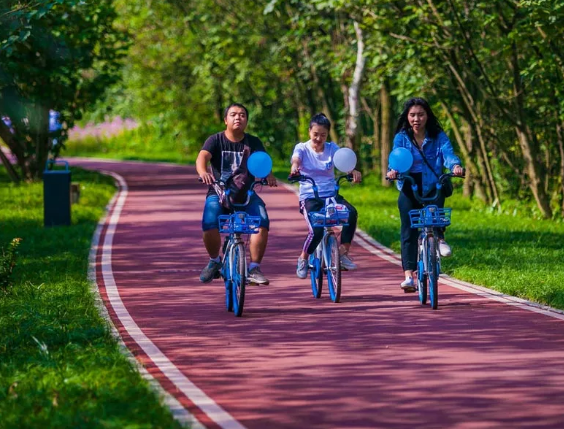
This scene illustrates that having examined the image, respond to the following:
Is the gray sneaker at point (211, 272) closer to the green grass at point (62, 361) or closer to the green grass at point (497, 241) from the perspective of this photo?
the green grass at point (62, 361)

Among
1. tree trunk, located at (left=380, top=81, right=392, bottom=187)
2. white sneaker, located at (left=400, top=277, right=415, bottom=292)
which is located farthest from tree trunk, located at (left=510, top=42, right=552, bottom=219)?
white sneaker, located at (left=400, top=277, right=415, bottom=292)

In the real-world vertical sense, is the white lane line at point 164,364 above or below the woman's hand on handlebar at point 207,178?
below

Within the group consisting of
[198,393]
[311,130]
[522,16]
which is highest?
[522,16]

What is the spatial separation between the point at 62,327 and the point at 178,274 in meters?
4.68

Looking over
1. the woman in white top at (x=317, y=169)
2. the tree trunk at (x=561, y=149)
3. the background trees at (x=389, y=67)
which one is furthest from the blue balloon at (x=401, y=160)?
the tree trunk at (x=561, y=149)

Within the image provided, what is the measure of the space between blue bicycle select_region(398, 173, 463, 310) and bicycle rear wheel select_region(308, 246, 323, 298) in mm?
969

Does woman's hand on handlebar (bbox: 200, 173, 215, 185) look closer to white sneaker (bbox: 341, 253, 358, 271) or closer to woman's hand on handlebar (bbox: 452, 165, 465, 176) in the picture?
white sneaker (bbox: 341, 253, 358, 271)

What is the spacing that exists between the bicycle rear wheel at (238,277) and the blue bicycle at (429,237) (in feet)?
5.05

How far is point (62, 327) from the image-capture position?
425 inches

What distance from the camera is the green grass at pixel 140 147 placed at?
54.6m

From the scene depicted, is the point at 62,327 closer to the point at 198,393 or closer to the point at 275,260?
the point at 198,393

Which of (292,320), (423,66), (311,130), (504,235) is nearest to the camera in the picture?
(292,320)

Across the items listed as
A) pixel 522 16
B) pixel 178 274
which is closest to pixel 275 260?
pixel 178 274

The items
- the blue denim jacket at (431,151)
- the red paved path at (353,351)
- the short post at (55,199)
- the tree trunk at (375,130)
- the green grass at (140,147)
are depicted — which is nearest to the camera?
the red paved path at (353,351)
